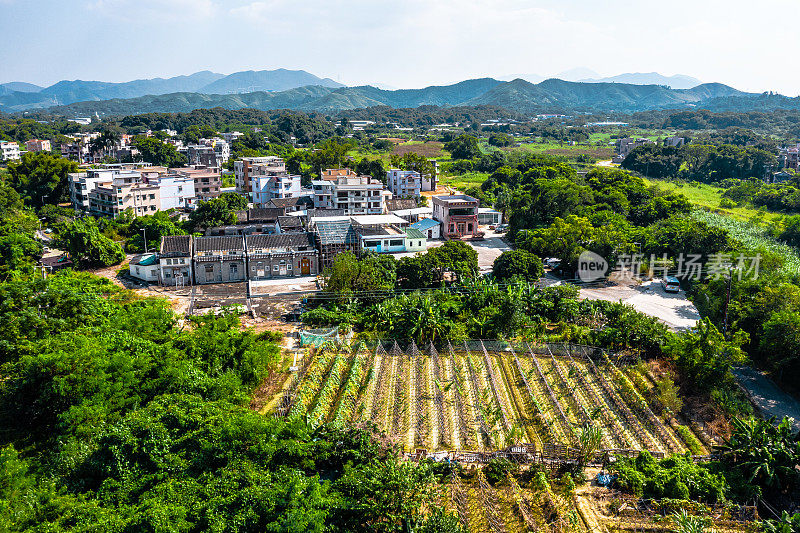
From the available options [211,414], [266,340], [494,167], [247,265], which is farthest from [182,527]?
[494,167]

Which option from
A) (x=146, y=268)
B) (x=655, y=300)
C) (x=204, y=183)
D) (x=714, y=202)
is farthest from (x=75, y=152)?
Answer: (x=714, y=202)

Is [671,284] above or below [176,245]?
below

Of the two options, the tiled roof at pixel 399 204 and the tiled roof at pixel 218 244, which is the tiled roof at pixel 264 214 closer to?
the tiled roof at pixel 399 204

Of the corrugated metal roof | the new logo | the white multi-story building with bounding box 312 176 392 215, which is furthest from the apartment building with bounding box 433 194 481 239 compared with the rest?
the new logo

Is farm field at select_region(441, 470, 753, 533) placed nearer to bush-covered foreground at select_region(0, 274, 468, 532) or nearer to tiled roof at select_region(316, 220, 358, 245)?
bush-covered foreground at select_region(0, 274, 468, 532)

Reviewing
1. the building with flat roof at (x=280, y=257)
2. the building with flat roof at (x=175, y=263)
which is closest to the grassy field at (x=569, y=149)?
the building with flat roof at (x=280, y=257)

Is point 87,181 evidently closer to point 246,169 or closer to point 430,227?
point 246,169
